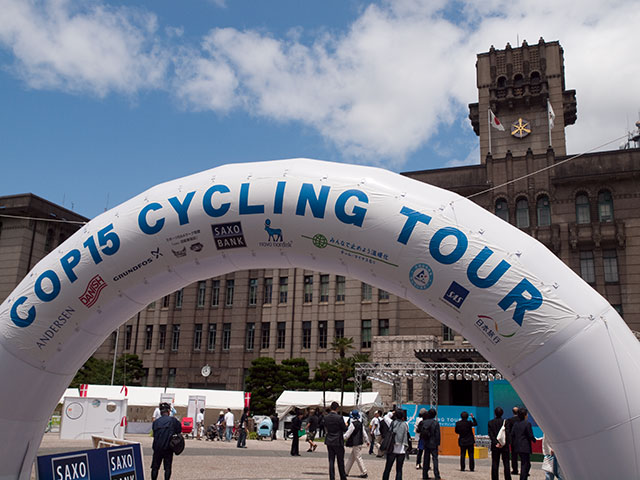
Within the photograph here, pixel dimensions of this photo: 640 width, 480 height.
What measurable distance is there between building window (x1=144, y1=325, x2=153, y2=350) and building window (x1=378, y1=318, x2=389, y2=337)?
73.9 feet

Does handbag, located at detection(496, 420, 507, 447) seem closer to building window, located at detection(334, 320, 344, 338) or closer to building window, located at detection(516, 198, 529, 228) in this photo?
building window, located at detection(516, 198, 529, 228)

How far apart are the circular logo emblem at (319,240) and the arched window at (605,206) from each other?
37.9 m

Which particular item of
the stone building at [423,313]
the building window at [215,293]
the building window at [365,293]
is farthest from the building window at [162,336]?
the building window at [365,293]

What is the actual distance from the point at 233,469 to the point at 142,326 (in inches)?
1724

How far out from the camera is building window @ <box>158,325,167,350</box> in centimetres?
5531

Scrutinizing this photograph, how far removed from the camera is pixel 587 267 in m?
40.3

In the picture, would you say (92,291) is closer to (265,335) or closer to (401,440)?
(401,440)

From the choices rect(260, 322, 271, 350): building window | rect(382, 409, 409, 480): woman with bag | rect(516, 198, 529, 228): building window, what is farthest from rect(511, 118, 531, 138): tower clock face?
rect(382, 409, 409, 480): woman with bag

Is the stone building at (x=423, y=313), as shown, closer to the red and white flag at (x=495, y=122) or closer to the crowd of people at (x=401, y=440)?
the red and white flag at (x=495, y=122)

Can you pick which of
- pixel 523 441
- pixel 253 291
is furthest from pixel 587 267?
pixel 523 441

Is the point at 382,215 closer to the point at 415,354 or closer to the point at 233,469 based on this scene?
the point at 233,469

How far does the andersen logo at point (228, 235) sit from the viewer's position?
792 cm

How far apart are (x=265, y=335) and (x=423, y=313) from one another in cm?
1626

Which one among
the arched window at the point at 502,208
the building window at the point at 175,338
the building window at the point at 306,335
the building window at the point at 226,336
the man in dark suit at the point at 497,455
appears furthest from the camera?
the building window at the point at 175,338
